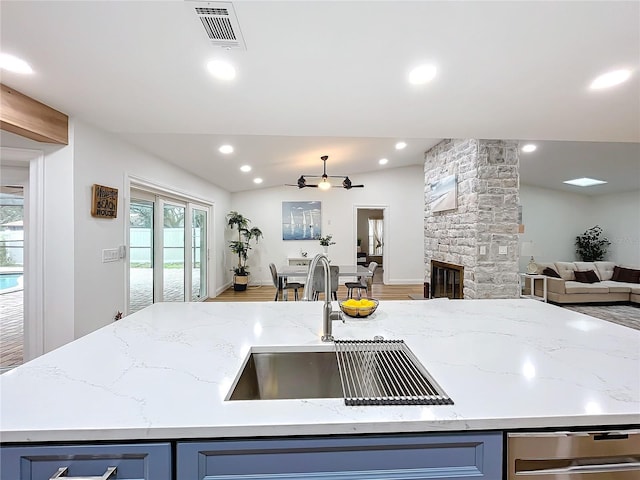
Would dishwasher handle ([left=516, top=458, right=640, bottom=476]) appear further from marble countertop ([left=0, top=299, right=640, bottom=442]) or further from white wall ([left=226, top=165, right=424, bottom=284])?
white wall ([left=226, top=165, right=424, bottom=284])

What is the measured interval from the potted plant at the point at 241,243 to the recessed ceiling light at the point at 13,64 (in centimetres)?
547

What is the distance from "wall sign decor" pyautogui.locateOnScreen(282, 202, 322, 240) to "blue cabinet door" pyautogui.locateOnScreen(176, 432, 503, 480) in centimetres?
706

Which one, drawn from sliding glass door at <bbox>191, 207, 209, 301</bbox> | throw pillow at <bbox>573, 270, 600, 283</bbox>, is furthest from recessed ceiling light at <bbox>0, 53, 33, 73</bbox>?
throw pillow at <bbox>573, 270, 600, 283</bbox>

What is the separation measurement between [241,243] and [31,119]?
205 inches

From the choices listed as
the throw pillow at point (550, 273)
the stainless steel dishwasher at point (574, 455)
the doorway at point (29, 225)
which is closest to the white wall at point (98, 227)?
the doorway at point (29, 225)

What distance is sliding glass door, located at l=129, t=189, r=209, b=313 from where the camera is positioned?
3855 millimetres

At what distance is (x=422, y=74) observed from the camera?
190 centimetres

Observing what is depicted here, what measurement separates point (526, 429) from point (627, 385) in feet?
1.35

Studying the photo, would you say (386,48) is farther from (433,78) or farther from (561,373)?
(561,373)

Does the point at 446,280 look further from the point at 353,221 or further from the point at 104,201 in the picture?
the point at 104,201

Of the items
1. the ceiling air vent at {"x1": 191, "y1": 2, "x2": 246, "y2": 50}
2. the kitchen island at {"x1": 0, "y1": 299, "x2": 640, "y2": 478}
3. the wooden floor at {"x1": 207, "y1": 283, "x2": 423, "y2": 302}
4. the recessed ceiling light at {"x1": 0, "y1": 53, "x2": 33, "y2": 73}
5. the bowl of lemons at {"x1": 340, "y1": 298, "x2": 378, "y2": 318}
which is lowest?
the wooden floor at {"x1": 207, "y1": 283, "x2": 423, "y2": 302}

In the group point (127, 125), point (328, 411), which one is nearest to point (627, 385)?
point (328, 411)

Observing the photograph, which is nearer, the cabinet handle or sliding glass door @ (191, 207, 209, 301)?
the cabinet handle

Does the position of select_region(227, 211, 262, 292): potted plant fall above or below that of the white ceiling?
below
